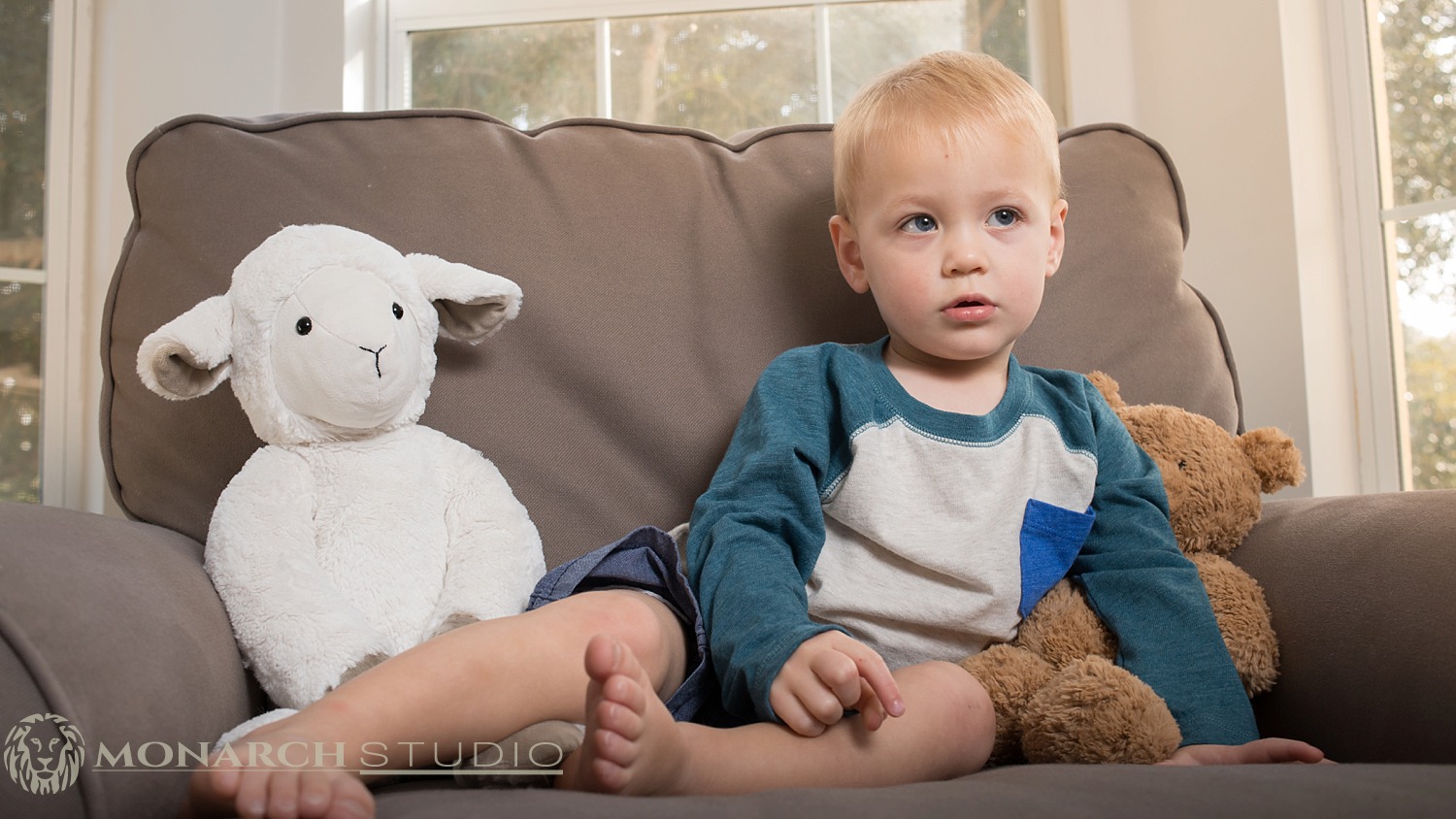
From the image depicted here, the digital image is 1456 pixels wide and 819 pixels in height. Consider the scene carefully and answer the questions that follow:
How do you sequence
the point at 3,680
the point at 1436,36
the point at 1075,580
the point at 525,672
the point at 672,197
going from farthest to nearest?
the point at 1436,36, the point at 672,197, the point at 1075,580, the point at 525,672, the point at 3,680

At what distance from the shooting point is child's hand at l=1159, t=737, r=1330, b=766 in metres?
0.82

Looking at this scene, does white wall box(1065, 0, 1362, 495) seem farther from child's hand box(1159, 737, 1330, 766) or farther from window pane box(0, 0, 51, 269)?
window pane box(0, 0, 51, 269)

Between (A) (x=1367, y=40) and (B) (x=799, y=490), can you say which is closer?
(B) (x=799, y=490)

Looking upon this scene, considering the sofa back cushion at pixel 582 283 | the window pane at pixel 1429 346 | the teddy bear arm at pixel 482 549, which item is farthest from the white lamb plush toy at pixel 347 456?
the window pane at pixel 1429 346

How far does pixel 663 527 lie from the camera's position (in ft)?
3.65

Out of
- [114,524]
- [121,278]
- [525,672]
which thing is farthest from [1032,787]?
[121,278]

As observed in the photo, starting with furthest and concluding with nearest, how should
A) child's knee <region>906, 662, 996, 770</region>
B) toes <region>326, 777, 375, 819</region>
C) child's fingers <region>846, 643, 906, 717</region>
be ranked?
child's knee <region>906, 662, 996, 770</region> → child's fingers <region>846, 643, 906, 717</region> → toes <region>326, 777, 375, 819</region>

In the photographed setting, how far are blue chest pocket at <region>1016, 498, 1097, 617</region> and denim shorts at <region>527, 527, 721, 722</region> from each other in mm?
308

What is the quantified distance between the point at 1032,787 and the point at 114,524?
0.70 meters

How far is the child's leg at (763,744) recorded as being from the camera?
625 mm

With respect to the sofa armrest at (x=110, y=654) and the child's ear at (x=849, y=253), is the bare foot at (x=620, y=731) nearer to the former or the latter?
the sofa armrest at (x=110, y=654)

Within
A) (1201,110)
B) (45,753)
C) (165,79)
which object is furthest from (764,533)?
(165,79)

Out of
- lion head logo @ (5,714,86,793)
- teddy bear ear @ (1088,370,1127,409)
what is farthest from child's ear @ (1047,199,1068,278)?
lion head logo @ (5,714,86,793)

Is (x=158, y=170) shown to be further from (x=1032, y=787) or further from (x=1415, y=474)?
(x=1415, y=474)
